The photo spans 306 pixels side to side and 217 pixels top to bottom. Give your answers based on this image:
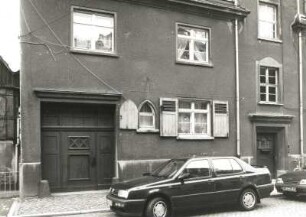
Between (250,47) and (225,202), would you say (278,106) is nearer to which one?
(250,47)

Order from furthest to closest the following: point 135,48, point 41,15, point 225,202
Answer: point 135,48, point 41,15, point 225,202

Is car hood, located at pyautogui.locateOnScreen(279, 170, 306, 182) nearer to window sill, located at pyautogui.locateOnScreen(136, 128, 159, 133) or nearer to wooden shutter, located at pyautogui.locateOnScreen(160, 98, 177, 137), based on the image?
wooden shutter, located at pyautogui.locateOnScreen(160, 98, 177, 137)

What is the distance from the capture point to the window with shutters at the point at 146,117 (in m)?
15.4

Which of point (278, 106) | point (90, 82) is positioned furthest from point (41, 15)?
point (278, 106)

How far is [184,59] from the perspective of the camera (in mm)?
16641

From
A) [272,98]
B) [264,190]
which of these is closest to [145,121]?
[264,190]

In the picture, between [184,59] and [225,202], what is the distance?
708 cm

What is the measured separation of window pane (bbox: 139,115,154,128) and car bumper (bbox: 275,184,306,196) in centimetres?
503

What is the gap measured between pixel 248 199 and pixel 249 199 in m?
0.04

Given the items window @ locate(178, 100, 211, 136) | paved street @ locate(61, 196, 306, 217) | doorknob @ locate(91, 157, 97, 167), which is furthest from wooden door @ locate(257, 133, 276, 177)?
doorknob @ locate(91, 157, 97, 167)

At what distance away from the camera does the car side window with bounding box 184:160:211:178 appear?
35.6ft

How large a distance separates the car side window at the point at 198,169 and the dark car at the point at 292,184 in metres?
3.43

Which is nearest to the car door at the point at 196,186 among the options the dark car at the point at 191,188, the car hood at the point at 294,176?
the dark car at the point at 191,188

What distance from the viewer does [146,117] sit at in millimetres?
15602
